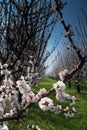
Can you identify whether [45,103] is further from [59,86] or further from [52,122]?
[52,122]

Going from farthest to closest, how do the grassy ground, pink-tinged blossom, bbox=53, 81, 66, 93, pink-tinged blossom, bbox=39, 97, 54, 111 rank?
the grassy ground
pink-tinged blossom, bbox=39, 97, 54, 111
pink-tinged blossom, bbox=53, 81, 66, 93

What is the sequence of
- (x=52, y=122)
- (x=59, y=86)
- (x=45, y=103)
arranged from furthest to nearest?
1. (x=52, y=122)
2. (x=45, y=103)
3. (x=59, y=86)

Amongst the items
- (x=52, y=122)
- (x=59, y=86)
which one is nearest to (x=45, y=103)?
(x=59, y=86)

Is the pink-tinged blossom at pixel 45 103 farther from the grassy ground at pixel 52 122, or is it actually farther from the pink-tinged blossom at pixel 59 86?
the grassy ground at pixel 52 122

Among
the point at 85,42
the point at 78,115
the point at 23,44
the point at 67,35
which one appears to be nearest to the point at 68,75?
the point at 67,35

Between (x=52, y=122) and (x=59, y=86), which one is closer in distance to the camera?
(x=59, y=86)

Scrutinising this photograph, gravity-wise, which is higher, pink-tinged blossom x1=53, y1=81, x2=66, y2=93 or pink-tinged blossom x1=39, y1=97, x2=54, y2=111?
pink-tinged blossom x1=53, y1=81, x2=66, y2=93

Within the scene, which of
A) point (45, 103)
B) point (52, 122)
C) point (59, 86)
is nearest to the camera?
point (59, 86)

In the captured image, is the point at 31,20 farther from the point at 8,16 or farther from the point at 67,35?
the point at 67,35

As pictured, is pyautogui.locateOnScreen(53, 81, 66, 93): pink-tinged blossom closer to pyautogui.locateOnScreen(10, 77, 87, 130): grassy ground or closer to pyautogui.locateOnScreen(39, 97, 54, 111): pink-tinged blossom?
pyautogui.locateOnScreen(39, 97, 54, 111): pink-tinged blossom

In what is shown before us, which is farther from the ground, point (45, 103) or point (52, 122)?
point (45, 103)

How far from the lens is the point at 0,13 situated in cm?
698

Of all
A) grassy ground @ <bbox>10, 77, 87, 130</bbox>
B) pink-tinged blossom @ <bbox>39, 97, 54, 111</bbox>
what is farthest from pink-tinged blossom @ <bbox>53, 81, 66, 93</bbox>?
grassy ground @ <bbox>10, 77, 87, 130</bbox>

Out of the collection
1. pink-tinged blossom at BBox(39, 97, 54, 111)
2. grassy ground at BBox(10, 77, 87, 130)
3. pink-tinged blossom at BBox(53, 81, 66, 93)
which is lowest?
grassy ground at BBox(10, 77, 87, 130)
